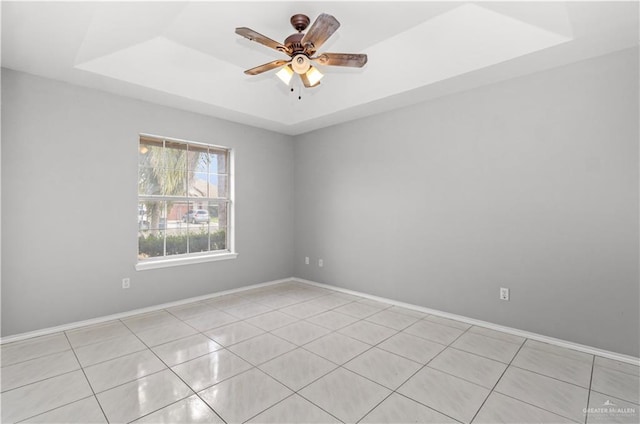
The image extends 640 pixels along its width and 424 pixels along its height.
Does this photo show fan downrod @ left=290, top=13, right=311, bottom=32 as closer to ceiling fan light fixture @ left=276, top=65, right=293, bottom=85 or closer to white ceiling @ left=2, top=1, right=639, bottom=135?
white ceiling @ left=2, top=1, right=639, bottom=135

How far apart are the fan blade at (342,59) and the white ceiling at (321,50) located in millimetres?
433

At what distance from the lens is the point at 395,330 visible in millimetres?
3076

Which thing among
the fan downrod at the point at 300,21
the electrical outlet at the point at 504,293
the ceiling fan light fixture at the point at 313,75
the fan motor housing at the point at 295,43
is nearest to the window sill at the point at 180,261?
the ceiling fan light fixture at the point at 313,75

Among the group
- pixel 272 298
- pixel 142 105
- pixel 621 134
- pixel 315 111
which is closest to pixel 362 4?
pixel 315 111

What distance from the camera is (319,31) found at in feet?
7.24

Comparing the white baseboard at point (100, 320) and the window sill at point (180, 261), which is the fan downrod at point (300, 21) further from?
the white baseboard at point (100, 320)

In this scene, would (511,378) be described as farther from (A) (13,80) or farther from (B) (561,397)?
(A) (13,80)

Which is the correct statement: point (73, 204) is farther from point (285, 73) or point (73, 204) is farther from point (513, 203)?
point (513, 203)

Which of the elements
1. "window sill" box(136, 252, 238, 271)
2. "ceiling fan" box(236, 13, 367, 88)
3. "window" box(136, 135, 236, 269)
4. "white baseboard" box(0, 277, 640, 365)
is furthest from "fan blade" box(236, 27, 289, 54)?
"white baseboard" box(0, 277, 640, 365)

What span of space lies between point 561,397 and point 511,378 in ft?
0.95

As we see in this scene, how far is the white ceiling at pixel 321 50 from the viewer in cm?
225

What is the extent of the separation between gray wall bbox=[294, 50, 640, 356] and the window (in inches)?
70.6

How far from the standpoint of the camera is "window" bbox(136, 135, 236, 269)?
12.2ft

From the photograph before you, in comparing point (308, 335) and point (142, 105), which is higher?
point (142, 105)
